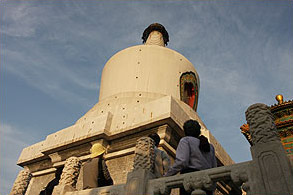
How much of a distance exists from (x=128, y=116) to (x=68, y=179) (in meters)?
2.55

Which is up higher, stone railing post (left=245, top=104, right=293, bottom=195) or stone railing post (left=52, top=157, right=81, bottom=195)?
stone railing post (left=52, top=157, right=81, bottom=195)

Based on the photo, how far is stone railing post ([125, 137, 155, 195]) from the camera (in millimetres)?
3605

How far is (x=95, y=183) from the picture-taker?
446 centimetres

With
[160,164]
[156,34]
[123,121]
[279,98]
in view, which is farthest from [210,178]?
[156,34]

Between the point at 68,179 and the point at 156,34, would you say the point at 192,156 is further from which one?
the point at 156,34

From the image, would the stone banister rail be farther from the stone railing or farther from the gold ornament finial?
the gold ornament finial

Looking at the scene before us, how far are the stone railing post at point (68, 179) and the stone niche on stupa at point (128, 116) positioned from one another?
1.39 meters

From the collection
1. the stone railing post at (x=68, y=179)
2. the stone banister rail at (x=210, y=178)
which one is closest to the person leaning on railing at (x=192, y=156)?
the stone banister rail at (x=210, y=178)

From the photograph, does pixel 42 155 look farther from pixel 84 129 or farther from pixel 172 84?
pixel 172 84

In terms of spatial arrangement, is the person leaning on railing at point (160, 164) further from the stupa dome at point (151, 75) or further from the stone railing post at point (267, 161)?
the stupa dome at point (151, 75)

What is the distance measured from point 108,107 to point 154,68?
2656 mm

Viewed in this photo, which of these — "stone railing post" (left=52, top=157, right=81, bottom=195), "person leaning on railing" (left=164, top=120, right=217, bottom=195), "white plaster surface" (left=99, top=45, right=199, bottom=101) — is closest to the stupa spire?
"white plaster surface" (left=99, top=45, right=199, bottom=101)

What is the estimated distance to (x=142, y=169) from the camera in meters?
3.76

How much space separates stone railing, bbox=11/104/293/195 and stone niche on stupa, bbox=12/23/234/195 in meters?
2.78
